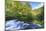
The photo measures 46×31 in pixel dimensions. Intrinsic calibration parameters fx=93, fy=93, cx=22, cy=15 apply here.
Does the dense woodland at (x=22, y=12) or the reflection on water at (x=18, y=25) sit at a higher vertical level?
the dense woodland at (x=22, y=12)

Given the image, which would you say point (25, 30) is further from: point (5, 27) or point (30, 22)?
point (5, 27)

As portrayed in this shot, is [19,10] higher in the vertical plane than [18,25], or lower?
higher

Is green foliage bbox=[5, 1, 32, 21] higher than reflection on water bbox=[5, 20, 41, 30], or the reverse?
green foliage bbox=[5, 1, 32, 21]

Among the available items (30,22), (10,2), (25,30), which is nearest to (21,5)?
(10,2)

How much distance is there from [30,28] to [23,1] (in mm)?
471

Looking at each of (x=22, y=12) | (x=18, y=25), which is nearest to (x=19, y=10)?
(x=22, y=12)

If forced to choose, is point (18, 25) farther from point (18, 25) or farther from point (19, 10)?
point (19, 10)

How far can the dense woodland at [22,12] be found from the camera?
1529 mm

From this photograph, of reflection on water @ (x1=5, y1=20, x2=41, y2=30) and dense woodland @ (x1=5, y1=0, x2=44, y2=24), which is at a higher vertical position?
dense woodland @ (x1=5, y1=0, x2=44, y2=24)

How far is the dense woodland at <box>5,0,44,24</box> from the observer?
5.02 feet

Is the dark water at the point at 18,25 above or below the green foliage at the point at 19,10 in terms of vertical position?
below

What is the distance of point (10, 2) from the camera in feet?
5.06

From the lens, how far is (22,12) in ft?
5.12

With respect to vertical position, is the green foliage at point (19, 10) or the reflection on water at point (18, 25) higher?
the green foliage at point (19, 10)
